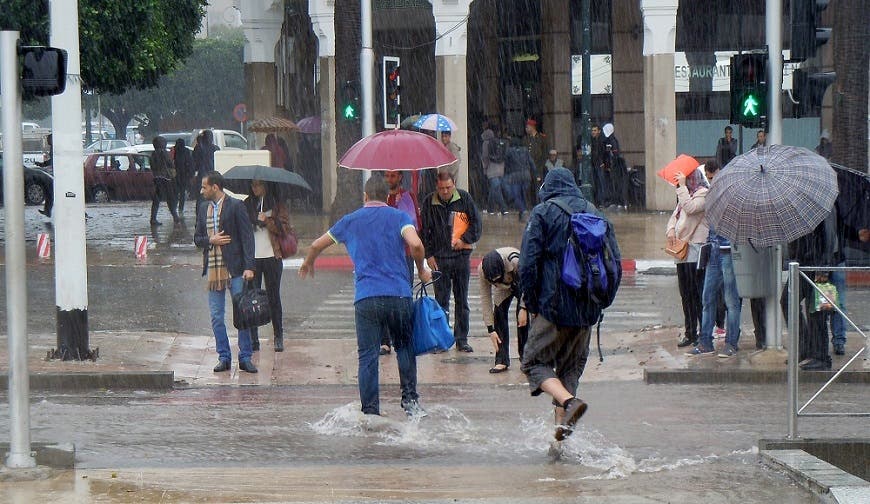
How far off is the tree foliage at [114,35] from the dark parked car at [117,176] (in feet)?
37.5

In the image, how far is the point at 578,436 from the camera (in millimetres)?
8953

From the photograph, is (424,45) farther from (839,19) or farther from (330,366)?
(330,366)

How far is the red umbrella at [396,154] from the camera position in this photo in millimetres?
11508

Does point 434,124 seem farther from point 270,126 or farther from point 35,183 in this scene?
point 35,183

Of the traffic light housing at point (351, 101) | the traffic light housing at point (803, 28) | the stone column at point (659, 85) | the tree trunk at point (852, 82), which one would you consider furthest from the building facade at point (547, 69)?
the traffic light housing at point (803, 28)

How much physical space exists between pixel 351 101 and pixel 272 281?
1052 centimetres

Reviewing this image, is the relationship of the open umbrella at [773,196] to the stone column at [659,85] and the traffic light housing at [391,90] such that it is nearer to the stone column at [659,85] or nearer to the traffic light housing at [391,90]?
the traffic light housing at [391,90]

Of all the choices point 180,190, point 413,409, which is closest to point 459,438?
point 413,409

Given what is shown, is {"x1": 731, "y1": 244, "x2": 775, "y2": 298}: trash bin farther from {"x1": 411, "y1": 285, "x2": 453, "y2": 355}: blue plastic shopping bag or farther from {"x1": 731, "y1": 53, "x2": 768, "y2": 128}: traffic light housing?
{"x1": 411, "y1": 285, "x2": 453, "y2": 355}: blue plastic shopping bag

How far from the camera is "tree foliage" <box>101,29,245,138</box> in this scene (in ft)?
258

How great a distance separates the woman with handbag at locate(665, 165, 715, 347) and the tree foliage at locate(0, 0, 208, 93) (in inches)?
539

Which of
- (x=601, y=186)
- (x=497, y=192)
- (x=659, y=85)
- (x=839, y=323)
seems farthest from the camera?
(x=601, y=186)

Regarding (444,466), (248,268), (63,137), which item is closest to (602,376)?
(248,268)

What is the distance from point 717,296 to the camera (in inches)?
494
